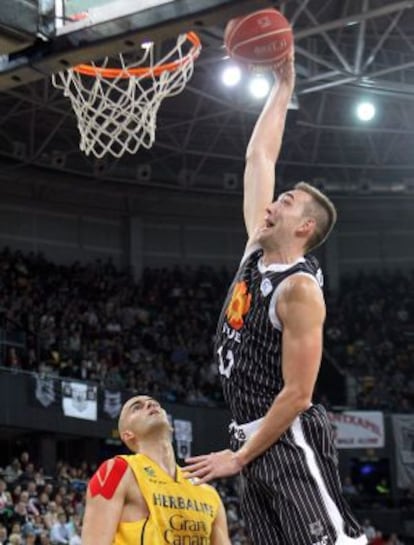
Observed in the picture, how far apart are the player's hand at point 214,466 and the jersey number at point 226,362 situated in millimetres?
297

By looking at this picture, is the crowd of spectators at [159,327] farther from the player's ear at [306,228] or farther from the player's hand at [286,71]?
the player's ear at [306,228]

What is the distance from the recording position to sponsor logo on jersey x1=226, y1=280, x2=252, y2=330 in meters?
3.67

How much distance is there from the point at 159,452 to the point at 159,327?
848 inches

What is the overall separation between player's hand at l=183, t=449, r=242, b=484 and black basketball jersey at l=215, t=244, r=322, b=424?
189 mm

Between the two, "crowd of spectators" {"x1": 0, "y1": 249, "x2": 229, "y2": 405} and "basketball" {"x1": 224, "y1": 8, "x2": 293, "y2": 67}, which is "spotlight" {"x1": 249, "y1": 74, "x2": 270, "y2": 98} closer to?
"crowd of spectators" {"x1": 0, "y1": 249, "x2": 229, "y2": 405}

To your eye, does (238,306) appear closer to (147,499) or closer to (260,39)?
(147,499)

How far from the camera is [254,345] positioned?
359 centimetres

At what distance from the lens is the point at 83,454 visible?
75.9 ft

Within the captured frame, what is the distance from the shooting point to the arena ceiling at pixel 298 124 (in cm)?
2036

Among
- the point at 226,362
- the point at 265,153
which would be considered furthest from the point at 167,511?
the point at 265,153

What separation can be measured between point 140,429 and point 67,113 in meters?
19.1

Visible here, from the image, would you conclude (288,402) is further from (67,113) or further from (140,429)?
(67,113)

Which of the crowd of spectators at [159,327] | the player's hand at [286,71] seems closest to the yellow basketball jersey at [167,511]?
the player's hand at [286,71]

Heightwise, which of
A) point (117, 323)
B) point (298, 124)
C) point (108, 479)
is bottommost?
point (108, 479)
